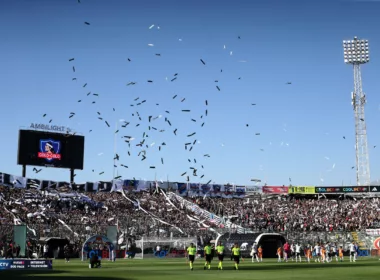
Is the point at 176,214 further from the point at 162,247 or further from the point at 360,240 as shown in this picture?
the point at 360,240

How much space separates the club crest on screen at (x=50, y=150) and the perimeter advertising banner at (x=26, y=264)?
5228 centimetres

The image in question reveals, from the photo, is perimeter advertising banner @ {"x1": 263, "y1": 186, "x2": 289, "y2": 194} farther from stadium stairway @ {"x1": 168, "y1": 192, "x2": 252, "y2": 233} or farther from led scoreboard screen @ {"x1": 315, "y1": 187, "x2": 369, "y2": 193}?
stadium stairway @ {"x1": 168, "y1": 192, "x2": 252, "y2": 233}

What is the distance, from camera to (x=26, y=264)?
39.8 metres

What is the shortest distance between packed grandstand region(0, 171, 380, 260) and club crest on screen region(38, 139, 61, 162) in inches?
239

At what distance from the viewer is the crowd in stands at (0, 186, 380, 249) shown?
75375 mm

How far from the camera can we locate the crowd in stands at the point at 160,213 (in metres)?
75.4

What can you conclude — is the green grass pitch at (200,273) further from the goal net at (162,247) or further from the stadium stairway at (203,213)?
the stadium stairway at (203,213)

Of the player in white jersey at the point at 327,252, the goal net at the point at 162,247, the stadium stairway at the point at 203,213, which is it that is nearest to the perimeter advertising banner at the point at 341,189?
the stadium stairway at the point at 203,213

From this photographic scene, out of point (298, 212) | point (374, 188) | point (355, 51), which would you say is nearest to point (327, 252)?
point (298, 212)

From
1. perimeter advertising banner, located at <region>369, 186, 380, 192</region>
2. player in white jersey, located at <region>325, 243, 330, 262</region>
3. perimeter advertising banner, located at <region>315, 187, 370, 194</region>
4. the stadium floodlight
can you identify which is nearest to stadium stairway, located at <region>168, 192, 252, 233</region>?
player in white jersey, located at <region>325, 243, 330, 262</region>

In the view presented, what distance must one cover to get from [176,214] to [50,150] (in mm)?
23348

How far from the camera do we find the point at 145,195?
3959 inches

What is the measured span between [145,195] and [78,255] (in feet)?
110

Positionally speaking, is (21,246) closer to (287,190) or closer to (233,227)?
(233,227)
